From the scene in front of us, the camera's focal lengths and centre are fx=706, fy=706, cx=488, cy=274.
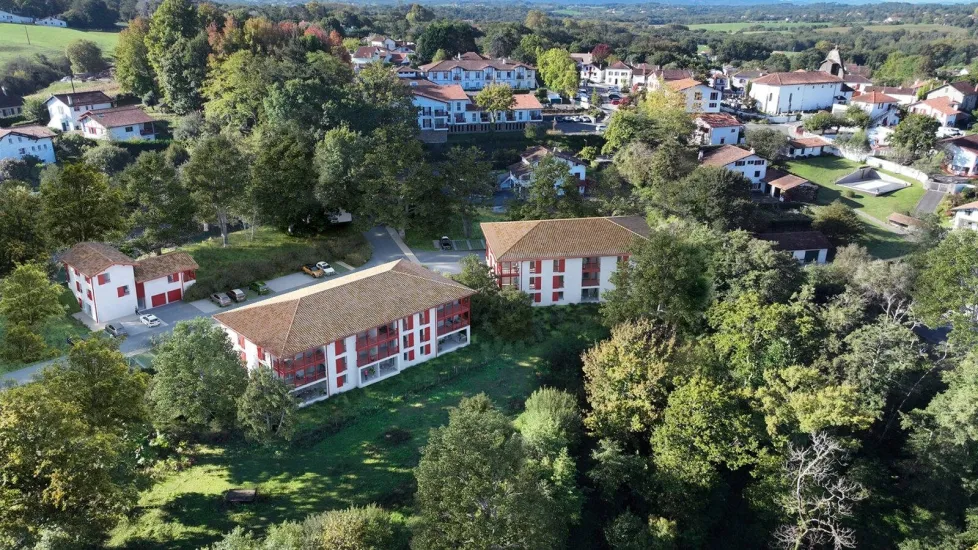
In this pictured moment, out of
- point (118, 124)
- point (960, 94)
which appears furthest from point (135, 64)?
point (960, 94)

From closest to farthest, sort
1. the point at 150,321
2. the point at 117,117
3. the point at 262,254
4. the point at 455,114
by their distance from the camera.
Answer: the point at 150,321, the point at 262,254, the point at 117,117, the point at 455,114

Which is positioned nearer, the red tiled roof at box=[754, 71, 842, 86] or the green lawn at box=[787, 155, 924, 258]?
the green lawn at box=[787, 155, 924, 258]

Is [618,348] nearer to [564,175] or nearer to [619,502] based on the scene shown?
[619,502]

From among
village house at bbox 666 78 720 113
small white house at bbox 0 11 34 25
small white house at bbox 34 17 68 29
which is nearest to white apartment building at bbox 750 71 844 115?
village house at bbox 666 78 720 113

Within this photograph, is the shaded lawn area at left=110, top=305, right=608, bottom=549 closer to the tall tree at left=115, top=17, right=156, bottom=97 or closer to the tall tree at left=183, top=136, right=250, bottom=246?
the tall tree at left=183, top=136, right=250, bottom=246

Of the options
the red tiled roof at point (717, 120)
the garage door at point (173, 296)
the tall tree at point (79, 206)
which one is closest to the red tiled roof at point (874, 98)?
the red tiled roof at point (717, 120)

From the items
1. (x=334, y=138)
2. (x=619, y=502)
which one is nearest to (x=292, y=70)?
(x=334, y=138)

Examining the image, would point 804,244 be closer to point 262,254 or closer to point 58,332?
point 262,254
